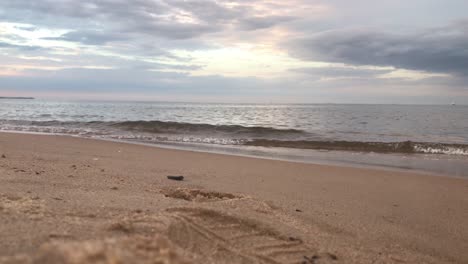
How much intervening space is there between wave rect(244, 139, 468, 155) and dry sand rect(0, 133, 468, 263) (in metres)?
7.52

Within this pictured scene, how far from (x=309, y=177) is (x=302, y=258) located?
4994 millimetres

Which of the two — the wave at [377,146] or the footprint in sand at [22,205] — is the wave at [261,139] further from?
the footprint in sand at [22,205]

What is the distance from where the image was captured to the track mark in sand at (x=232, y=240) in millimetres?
2881

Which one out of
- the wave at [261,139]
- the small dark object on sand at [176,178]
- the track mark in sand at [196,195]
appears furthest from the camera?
the wave at [261,139]

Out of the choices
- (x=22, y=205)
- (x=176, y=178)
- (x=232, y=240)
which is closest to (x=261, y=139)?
(x=176, y=178)

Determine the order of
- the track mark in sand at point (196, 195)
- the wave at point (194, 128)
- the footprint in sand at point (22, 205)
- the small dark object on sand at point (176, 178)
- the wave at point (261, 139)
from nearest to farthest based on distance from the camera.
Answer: the footprint in sand at point (22, 205), the track mark in sand at point (196, 195), the small dark object on sand at point (176, 178), the wave at point (261, 139), the wave at point (194, 128)

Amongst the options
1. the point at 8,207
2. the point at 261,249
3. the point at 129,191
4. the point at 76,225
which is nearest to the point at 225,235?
the point at 261,249

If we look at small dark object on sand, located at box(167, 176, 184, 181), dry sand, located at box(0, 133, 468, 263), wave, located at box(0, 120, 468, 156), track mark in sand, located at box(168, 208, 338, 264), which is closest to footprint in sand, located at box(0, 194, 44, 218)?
dry sand, located at box(0, 133, 468, 263)

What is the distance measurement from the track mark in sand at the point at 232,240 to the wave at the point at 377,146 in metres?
12.3

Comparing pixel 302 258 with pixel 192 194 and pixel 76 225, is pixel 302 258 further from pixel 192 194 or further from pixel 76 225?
pixel 192 194

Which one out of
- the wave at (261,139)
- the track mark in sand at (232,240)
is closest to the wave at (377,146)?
the wave at (261,139)

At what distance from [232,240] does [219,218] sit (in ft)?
1.36

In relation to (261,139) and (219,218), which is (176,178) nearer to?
(219,218)

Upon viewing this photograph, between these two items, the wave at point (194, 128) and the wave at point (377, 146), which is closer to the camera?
the wave at point (377, 146)
